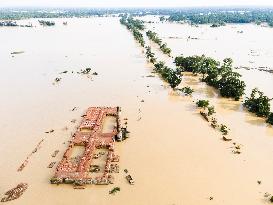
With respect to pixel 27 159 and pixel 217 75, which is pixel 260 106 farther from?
pixel 27 159

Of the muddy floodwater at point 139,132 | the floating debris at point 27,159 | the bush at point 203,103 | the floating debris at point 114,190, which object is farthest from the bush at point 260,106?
the floating debris at point 27,159

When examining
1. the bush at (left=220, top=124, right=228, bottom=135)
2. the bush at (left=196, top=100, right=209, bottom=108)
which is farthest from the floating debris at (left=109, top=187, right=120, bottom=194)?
the bush at (left=196, top=100, right=209, bottom=108)

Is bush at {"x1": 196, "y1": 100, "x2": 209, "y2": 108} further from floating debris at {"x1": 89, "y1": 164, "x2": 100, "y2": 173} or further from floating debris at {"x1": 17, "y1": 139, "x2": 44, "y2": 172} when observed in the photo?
floating debris at {"x1": 17, "y1": 139, "x2": 44, "y2": 172}

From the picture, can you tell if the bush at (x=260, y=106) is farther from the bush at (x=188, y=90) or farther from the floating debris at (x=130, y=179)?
the floating debris at (x=130, y=179)

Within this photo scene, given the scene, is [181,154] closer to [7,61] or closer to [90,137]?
[90,137]

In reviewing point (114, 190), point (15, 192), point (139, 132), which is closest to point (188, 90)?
point (139, 132)

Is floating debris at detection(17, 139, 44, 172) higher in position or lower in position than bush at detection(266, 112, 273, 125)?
lower
